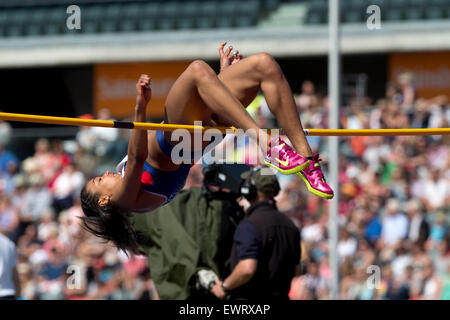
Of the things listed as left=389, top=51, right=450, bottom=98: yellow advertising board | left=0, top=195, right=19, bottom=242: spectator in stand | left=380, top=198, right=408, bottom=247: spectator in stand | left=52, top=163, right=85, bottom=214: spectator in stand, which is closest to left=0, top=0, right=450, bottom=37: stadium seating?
left=389, top=51, right=450, bottom=98: yellow advertising board

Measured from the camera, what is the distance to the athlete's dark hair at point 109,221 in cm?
509

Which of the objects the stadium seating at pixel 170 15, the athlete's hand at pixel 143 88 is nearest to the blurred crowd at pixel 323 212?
the athlete's hand at pixel 143 88

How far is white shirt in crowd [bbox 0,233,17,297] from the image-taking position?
6.05 m

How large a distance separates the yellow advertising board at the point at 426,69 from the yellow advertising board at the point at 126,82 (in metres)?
3.08

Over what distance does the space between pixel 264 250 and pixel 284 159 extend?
3.84 ft

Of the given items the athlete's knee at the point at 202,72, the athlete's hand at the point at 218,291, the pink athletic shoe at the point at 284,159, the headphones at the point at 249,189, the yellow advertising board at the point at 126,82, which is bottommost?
the athlete's hand at the point at 218,291

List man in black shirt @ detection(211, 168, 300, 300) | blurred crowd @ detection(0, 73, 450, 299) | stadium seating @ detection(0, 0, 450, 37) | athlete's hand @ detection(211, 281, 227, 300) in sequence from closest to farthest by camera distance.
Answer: man in black shirt @ detection(211, 168, 300, 300), athlete's hand @ detection(211, 281, 227, 300), blurred crowd @ detection(0, 73, 450, 299), stadium seating @ detection(0, 0, 450, 37)

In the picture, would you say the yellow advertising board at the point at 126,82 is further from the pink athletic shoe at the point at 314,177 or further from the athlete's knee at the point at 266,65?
the pink athletic shoe at the point at 314,177

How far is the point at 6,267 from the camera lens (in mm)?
6066

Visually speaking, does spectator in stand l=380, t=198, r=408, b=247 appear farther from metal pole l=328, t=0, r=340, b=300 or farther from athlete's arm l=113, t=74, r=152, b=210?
athlete's arm l=113, t=74, r=152, b=210

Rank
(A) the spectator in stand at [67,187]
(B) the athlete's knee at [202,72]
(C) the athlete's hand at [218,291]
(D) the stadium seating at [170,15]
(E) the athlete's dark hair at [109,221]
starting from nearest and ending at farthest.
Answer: (B) the athlete's knee at [202,72] < (E) the athlete's dark hair at [109,221] < (C) the athlete's hand at [218,291] < (A) the spectator in stand at [67,187] < (D) the stadium seating at [170,15]

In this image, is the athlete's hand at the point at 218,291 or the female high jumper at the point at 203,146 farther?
the athlete's hand at the point at 218,291

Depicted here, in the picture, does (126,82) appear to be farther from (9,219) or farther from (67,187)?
(9,219)

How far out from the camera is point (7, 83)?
1506 cm
